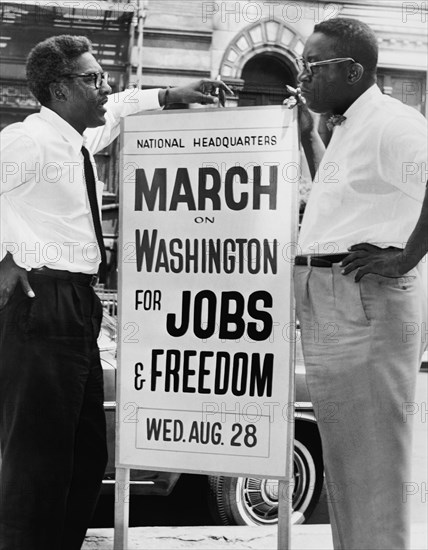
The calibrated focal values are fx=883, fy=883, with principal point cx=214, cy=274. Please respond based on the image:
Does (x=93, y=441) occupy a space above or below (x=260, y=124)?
below

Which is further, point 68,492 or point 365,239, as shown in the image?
point 68,492

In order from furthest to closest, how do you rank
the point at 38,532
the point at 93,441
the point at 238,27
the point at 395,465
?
the point at 238,27 → the point at 93,441 → the point at 38,532 → the point at 395,465

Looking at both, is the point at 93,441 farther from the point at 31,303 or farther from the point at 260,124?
the point at 260,124

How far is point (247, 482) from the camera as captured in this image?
4238 millimetres

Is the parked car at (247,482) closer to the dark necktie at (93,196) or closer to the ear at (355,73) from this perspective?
the dark necktie at (93,196)

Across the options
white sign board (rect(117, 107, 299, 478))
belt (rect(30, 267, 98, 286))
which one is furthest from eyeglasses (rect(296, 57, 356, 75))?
belt (rect(30, 267, 98, 286))

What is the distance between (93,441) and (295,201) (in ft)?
3.58

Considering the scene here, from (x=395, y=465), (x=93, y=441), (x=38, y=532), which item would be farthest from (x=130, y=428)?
(x=395, y=465)

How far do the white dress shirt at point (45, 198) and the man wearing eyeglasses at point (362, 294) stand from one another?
79cm

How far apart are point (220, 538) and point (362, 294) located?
5.44 feet

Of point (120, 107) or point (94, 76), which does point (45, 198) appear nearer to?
point (94, 76)

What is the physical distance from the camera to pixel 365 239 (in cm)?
259

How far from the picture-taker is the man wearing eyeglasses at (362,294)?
256 centimetres

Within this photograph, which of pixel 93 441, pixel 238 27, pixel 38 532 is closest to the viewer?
pixel 38 532
